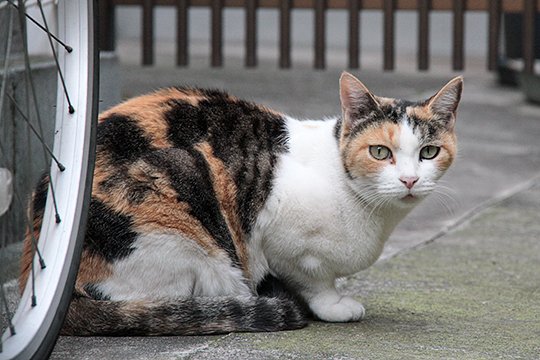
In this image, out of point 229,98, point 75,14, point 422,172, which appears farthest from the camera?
point 229,98

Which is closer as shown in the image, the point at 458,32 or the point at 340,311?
the point at 340,311

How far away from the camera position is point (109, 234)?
297 centimetres

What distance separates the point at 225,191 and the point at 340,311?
20.3 inches

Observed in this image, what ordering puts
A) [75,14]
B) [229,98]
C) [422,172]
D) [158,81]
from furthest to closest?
[158,81] < [229,98] < [422,172] < [75,14]

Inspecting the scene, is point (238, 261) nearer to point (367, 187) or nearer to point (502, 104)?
point (367, 187)

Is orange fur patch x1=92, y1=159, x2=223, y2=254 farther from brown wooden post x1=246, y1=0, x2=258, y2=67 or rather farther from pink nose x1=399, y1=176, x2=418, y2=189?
brown wooden post x1=246, y1=0, x2=258, y2=67

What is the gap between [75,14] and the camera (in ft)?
8.93

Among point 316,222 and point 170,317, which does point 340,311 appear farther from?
point 170,317

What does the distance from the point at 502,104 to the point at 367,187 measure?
5232mm

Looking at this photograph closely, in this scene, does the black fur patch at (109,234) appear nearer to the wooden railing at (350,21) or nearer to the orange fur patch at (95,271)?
the orange fur patch at (95,271)

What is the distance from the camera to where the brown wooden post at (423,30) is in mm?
6504

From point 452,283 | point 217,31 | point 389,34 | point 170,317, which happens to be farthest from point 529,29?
point 170,317

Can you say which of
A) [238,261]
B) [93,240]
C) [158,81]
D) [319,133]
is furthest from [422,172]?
[158,81]

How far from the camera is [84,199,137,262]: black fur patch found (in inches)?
117
